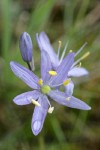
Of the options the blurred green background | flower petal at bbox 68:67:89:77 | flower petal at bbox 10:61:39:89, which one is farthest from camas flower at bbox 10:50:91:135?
the blurred green background

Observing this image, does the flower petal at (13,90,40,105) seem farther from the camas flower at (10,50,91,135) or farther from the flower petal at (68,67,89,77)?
the flower petal at (68,67,89,77)

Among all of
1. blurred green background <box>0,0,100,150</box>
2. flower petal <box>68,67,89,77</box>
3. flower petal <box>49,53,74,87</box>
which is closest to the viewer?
flower petal <box>49,53,74,87</box>

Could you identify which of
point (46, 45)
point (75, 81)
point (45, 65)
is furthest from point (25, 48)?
point (75, 81)

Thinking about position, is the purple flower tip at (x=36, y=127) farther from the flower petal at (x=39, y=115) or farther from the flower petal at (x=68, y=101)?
the flower petal at (x=68, y=101)

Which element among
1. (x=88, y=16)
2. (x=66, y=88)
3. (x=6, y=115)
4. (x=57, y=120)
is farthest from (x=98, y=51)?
(x=66, y=88)

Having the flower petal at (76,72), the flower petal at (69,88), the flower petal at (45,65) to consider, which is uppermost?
the flower petal at (45,65)

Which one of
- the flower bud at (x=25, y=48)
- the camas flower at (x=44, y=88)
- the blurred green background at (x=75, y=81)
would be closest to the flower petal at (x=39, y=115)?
the camas flower at (x=44, y=88)

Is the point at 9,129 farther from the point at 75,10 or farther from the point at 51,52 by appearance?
the point at 75,10
